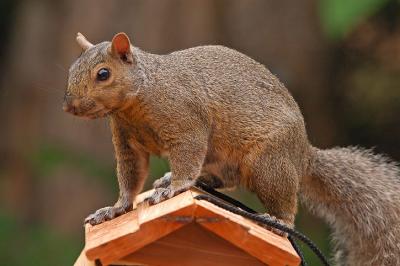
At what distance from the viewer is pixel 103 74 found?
95.3 inches

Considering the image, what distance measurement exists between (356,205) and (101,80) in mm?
1021

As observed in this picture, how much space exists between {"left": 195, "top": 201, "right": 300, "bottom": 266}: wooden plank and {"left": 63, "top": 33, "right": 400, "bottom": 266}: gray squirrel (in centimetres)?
35

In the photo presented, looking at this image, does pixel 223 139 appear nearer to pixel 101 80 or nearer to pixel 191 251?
pixel 101 80

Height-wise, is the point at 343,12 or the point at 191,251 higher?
the point at 343,12

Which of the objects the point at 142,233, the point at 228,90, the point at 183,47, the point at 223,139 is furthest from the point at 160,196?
the point at 183,47

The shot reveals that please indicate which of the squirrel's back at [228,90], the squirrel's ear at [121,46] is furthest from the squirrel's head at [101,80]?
the squirrel's back at [228,90]

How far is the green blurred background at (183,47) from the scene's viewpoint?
517 centimetres

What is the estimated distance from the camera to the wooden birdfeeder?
6.28 ft

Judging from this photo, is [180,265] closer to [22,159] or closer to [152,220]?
[152,220]

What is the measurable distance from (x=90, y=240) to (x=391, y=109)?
141 inches

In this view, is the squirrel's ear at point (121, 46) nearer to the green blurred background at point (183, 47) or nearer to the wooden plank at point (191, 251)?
the wooden plank at point (191, 251)

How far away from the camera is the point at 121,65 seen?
8.24 ft

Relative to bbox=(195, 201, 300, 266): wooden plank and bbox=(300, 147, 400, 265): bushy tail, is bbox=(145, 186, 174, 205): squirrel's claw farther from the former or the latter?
bbox=(300, 147, 400, 265): bushy tail

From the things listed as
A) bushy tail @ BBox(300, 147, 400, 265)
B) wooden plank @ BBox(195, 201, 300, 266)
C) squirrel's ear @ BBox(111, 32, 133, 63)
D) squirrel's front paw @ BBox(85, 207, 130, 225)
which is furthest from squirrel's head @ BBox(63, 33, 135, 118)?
bushy tail @ BBox(300, 147, 400, 265)
